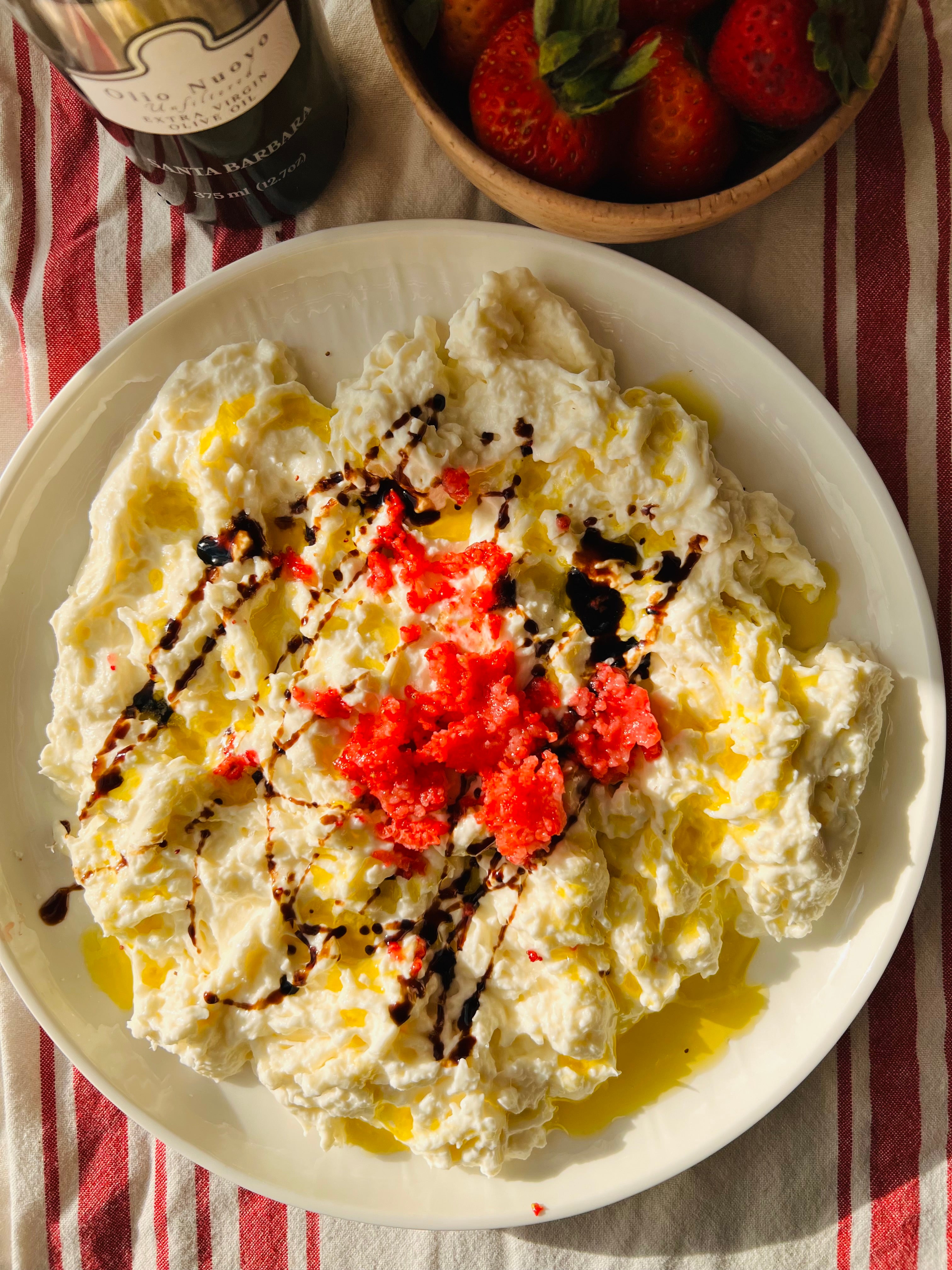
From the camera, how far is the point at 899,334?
1.81m

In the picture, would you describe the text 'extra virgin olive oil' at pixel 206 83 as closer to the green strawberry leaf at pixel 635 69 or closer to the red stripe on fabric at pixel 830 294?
the green strawberry leaf at pixel 635 69

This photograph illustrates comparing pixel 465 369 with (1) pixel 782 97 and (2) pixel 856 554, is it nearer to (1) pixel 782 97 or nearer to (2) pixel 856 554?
(1) pixel 782 97

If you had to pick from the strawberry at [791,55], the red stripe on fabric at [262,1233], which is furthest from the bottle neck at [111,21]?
the red stripe on fabric at [262,1233]

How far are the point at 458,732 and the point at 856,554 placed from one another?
81 cm

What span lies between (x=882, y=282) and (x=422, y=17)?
98 centimetres

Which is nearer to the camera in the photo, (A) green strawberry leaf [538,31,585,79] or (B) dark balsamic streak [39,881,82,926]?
(A) green strawberry leaf [538,31,585,79]

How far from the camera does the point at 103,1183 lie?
200 cm

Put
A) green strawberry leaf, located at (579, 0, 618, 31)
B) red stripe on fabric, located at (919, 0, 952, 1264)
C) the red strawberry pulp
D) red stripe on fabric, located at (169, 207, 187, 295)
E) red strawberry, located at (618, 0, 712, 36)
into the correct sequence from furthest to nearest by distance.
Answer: red stripe on fabric, located at (169, 207, 187, 295)
red stripe on fabric, located at (919, 0, 952, 1264)
the red strawberry pulp
red strawberry, located at (618, 0, 712, 36)
green strawberry leaf, located at (579, 0, 618, 31)

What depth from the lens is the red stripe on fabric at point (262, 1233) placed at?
1969mm

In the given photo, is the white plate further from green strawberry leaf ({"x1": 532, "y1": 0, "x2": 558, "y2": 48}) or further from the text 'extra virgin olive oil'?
green strawberry leaf ({"x1": 532, "y1": 0, "x2": 558, "y2": 48})

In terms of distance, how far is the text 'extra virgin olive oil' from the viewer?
4.04ft

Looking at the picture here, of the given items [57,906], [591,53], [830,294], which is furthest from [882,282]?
[57,906]

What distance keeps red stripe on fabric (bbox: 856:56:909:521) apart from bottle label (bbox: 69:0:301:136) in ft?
3.64

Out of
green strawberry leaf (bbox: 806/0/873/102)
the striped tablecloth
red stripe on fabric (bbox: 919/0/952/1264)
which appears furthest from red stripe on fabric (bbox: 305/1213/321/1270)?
green strawberry leaf (bbox: 806/0/873/102)
